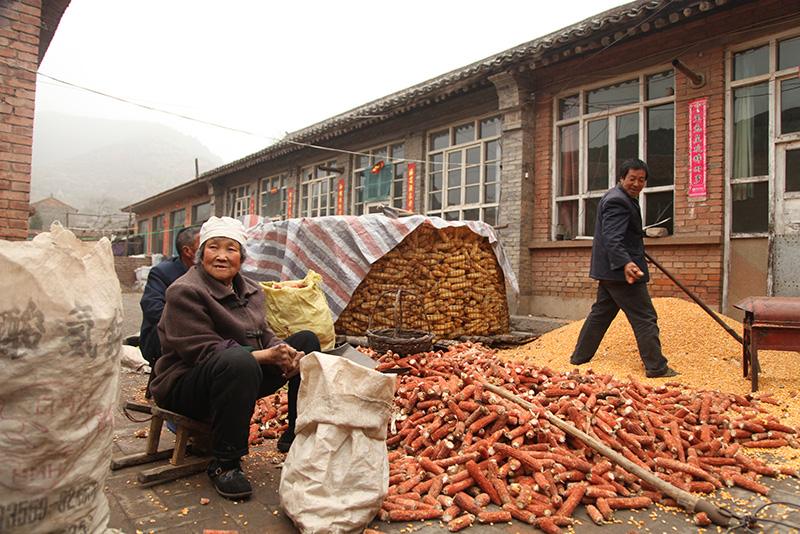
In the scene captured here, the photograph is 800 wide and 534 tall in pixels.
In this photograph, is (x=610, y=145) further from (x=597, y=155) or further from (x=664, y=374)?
(x=664, y=374)

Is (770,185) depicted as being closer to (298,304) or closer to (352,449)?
(298,304)

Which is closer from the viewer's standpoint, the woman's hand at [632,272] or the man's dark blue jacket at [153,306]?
the man's dark blue jacket at [153,306]

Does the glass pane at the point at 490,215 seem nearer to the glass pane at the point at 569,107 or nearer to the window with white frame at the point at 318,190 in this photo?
the glass pane at the point at 569,107

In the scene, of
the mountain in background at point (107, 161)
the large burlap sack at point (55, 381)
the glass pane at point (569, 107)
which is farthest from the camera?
the mountain in background at point (107, 161)

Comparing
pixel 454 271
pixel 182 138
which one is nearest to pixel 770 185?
pixel 454 271

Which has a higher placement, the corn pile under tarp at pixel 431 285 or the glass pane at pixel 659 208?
the glass pane at pixel 659 208

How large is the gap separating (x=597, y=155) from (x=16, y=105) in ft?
27.1

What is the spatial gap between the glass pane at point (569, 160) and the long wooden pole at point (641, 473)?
615 centimetres

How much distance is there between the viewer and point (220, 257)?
2.62 m

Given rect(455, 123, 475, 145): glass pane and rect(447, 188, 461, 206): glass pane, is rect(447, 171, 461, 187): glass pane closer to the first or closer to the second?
rect(447, 188, 461, 206): glass pane

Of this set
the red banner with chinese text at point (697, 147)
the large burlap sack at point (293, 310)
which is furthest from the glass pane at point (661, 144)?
the large burlap sack at point (293, 310)

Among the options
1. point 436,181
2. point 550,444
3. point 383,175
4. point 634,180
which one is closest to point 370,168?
point 383,175

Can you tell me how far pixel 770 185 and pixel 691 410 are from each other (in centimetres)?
464

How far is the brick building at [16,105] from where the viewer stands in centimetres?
527
